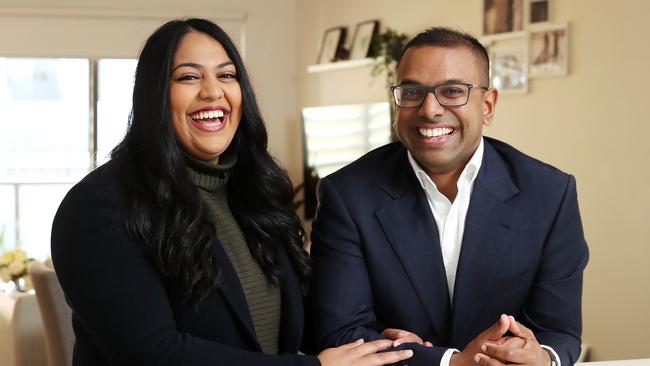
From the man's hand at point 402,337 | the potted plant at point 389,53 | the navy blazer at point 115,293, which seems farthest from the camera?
the potted plant at point 389,53

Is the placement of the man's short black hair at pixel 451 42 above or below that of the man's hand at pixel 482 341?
above

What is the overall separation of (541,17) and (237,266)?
3.02 meters

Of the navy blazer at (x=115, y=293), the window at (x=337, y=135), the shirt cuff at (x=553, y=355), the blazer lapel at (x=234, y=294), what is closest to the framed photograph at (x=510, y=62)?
the window at (x=337, y=135)

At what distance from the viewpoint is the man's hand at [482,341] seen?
1650 mm

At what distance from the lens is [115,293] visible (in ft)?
4.91

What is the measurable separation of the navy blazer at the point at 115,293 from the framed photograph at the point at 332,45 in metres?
4.99

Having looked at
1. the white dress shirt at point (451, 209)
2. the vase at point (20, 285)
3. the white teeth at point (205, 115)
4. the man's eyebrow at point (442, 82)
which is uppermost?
the man's eyebrow at point (442, 82)

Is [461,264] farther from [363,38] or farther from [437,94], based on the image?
[363,38]

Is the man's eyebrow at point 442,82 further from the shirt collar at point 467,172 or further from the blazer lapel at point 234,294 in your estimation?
the blazer lapel at point 234,294

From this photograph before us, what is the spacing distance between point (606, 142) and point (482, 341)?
2.48 meters

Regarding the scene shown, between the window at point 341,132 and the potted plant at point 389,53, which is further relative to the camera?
the window at point 341,132

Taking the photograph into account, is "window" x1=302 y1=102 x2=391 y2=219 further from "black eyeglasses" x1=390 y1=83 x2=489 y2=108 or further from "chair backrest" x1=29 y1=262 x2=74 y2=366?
"black eyeglasses" x1=390 y1=83 x2=489 y2=108

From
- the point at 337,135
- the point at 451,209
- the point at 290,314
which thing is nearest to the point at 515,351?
the point at 451,209

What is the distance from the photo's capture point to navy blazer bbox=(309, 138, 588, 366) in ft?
5.92
